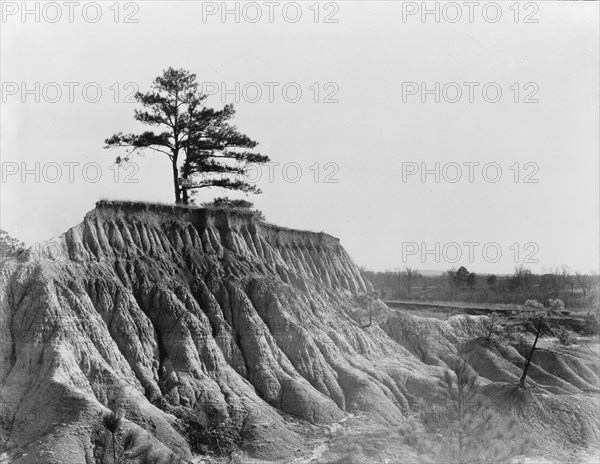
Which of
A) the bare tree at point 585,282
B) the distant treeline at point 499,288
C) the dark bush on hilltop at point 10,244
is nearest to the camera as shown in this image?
the dark bush on hilltop at point 10,244

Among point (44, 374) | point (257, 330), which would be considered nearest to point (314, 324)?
point (257, 330)

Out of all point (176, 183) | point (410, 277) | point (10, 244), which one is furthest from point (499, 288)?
point (10, 244)

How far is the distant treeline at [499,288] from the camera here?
281ft

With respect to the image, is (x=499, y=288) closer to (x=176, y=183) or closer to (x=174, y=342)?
(x=176, y=183)

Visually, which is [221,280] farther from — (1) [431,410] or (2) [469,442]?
(2) [469,442]

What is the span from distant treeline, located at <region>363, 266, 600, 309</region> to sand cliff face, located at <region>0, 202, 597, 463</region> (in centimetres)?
4474

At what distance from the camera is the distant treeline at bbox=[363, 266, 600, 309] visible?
85.6 meters

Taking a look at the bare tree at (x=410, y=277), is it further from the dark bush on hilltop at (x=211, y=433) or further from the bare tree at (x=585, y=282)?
the dark bush on hilltop at (x=211, y=433)

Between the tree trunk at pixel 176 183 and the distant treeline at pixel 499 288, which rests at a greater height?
the tree trunk at pixel 176 183

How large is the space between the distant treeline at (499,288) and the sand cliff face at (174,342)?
44741 mm

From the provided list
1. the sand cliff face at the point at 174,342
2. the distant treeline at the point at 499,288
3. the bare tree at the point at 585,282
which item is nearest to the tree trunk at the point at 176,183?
the sand cliff face at the point at 174,342

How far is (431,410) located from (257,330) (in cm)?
830

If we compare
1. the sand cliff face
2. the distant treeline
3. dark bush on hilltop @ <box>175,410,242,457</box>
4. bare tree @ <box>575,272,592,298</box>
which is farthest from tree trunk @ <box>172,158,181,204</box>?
bare tree @ <box>575,272,592,298</box>

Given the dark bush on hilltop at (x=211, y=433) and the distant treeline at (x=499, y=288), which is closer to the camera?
the dark bush on hilltop at (x=211, y=433)
